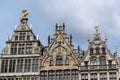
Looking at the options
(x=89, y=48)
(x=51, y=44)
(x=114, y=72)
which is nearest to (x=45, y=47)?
(x=51, y=44)

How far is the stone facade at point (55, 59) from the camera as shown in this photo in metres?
55.0

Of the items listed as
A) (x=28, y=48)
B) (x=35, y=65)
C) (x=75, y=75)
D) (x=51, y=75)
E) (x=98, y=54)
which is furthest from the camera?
(x=28, y=48)

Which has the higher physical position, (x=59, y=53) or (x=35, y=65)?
(x=59, y=53)

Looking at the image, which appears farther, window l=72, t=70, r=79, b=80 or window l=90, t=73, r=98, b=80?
window l=72, t=70, r=79, b=80

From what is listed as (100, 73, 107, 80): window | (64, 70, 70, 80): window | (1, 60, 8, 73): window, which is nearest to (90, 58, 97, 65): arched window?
(100, 73, 107, 80): window

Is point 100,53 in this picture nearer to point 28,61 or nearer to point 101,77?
point 101,77

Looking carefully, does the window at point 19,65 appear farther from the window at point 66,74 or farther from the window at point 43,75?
the window at point 66,74

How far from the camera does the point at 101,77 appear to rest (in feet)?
179

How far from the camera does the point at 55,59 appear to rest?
5631 cm

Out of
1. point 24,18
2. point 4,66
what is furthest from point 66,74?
point 24,18

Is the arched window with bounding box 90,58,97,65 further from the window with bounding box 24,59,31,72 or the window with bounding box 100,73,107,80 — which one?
the window with bounding box 24,59,31,72

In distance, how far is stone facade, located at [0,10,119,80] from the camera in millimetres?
54969

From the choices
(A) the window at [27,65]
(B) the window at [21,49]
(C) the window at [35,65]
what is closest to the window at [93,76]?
(C) the window at [35,65]

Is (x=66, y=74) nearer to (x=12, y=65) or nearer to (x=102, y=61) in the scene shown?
(x=102, y=61)
